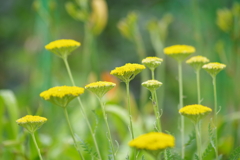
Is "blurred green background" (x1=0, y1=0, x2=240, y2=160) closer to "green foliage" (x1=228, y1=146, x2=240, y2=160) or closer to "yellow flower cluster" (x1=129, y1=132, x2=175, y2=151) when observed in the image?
"green foliage" (x1=228, y1=146, x2=240, y2=160)

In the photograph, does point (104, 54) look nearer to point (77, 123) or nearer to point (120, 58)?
point (120, 58)

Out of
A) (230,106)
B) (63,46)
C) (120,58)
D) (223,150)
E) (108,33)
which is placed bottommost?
(223,150)

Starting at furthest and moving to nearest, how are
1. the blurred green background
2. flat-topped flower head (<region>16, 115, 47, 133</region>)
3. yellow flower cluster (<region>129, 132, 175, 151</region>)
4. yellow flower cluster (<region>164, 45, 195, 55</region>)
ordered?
the blurred green background, yellow flower cluster (<region>164, 45, 195, 55</region>), flat-topped flower head (<region>16, 115, 47, 133</region>), yellow flower cluster (<region>129, 132, 175, 151</region>)

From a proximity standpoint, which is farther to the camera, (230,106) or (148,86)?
(230,106)

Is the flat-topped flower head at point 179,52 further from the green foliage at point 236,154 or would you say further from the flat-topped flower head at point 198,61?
the green foliage at point 236,154

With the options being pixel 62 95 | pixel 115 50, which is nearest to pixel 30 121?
pixel 62 95

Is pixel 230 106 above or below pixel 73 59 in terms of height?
below

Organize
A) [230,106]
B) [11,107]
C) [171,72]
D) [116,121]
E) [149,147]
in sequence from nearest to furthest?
[149,147] → [11,107] → [116,121] → [230,106] → [171,72]

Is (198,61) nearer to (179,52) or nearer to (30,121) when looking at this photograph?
(179,52)

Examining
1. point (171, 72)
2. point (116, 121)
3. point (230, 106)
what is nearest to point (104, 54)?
point (171, 72)

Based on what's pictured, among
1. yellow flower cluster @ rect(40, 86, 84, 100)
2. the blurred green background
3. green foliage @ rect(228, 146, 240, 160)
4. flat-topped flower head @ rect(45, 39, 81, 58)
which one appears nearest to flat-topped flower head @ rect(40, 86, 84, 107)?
yellow flower cluster @ rect(40, 86, 84, 100)

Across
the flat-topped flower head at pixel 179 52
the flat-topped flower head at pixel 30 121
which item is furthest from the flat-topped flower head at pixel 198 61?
the flat-topped flower head at pixel 30 121
